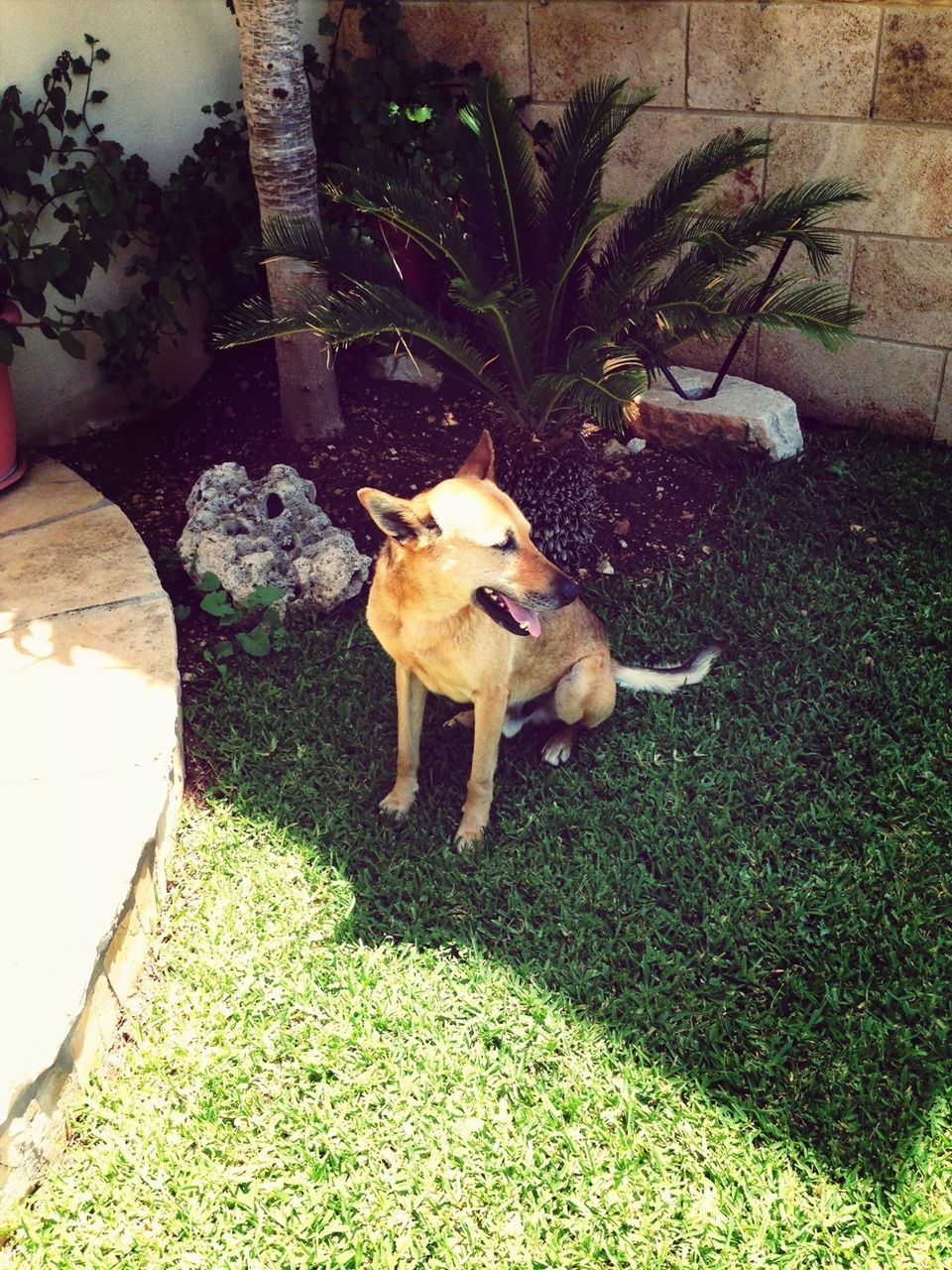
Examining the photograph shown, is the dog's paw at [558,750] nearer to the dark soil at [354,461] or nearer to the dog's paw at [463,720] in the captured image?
the dog's paw at [463,720]

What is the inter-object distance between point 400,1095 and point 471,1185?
1.04 feet

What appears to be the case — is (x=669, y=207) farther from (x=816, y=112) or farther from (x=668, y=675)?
(x=668, y=675)

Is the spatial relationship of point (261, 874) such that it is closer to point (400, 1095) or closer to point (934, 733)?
point (400, 1095)

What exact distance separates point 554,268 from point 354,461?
1.53 metres

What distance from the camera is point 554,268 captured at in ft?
15.5

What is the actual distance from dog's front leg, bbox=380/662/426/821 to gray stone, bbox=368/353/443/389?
9.44 feet

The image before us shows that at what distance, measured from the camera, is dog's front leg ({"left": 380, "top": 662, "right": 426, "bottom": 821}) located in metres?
3.86

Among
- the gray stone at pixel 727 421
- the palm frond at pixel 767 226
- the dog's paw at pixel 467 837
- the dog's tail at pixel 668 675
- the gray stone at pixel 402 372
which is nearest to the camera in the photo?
the dog's paw at pixel 467 837

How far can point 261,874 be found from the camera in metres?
3.73

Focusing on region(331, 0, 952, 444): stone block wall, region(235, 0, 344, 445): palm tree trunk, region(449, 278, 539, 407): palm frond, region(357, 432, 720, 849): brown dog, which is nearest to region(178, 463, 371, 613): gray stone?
region(235, 0, 344, 445): palm tree trunk

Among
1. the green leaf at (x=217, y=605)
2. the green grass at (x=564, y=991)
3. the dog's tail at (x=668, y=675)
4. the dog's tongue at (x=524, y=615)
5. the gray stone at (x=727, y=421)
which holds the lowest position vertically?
the green grass at (x=564, y=991)

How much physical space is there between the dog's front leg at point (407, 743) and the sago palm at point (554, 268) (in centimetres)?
127

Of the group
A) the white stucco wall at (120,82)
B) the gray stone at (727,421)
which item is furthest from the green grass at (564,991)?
the white stucco wall at (120,82)

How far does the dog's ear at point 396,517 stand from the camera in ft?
10.6
